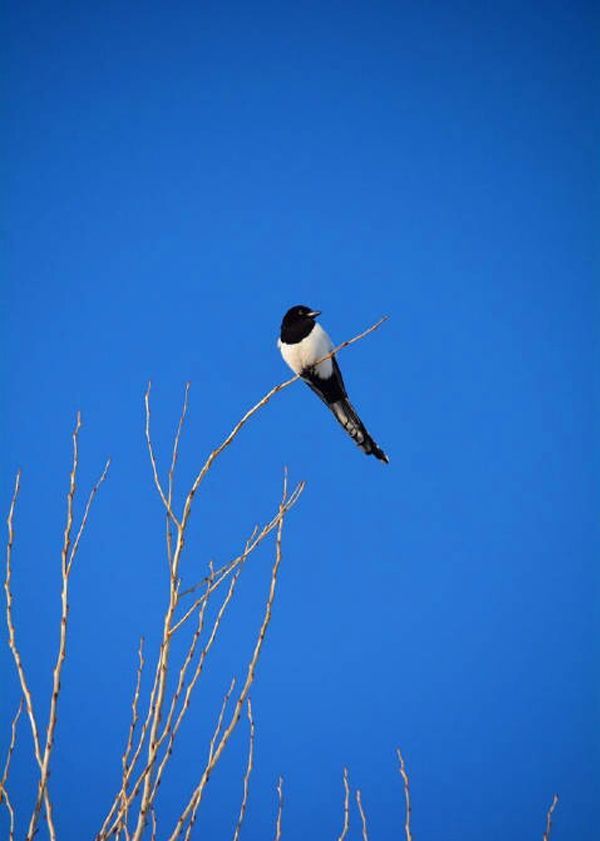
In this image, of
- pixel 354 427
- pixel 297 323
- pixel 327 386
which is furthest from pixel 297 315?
pixel 354 427

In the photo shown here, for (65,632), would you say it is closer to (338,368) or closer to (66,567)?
(66,567)

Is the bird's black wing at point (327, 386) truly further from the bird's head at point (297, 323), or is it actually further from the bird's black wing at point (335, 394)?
the bird's head at point (297, 323)

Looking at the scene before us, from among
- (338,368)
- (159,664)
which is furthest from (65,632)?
(338,368)

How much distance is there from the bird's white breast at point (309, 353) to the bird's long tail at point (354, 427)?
277 millimetres

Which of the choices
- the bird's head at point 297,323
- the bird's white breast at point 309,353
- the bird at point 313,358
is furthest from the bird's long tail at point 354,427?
the bird's head at point 297,323

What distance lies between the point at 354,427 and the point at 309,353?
2.50 ft

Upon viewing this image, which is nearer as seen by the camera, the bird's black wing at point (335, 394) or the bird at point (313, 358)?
the bird's black wing at point (335, 394)

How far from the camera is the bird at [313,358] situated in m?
6.37

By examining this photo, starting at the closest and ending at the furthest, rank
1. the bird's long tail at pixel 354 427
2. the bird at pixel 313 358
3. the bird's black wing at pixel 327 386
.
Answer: the bird's long tail at pixel 354 427 → the bird at pixel 313 358 → the bird's black wing at pixel 327 386

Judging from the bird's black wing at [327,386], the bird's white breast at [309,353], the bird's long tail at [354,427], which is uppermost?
the bird's white breast at [309,353]

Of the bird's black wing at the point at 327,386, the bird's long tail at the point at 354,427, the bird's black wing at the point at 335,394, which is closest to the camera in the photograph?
the bird's long tail at the point at 354,427

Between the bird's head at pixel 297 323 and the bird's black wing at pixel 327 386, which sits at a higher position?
the bird's head at pixel 297 323

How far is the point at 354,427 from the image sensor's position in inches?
237

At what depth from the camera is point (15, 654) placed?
1.96 m
